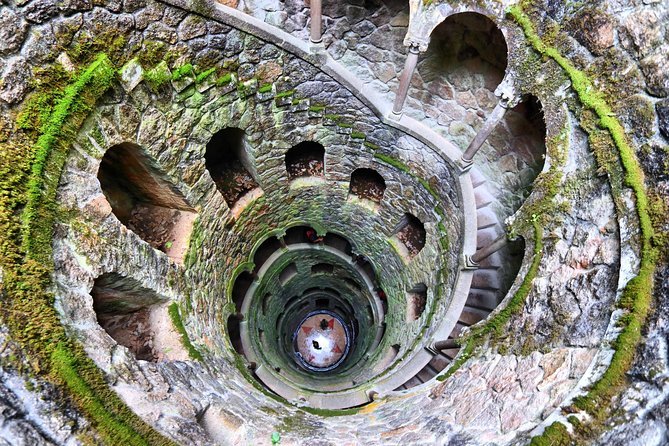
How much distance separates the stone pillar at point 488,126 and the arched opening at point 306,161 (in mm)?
3897

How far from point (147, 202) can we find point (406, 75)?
5.31 metres

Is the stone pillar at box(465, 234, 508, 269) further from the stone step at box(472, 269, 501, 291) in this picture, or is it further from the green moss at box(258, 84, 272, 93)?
the green moss at box(258, 84, 272, 93)

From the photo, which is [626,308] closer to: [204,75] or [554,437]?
[554,437]

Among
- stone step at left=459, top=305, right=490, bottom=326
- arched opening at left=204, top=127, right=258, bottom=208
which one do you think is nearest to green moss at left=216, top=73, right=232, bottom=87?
arched opening at left=204, top=127, right=258, bottom=208

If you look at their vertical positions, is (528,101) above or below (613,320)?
above

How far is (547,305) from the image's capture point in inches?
190

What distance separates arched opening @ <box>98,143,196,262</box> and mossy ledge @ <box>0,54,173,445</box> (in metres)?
1.72

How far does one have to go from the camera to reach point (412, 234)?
33.9ft

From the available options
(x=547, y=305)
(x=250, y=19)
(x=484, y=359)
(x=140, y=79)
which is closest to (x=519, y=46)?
(x=547, y=305)

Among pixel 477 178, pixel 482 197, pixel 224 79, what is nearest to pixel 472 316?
pixel 482 197

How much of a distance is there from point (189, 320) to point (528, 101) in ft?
25.0

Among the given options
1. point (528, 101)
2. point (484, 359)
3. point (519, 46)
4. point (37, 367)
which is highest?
point (528, 101)

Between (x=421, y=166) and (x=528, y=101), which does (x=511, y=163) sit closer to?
(x=528, y=101)

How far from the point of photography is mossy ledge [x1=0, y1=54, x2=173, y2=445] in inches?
134
